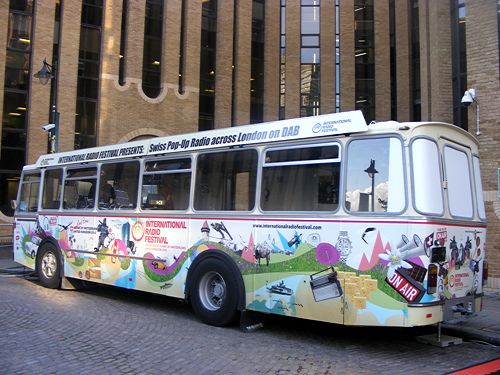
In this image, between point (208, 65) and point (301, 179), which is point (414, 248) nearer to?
point (301, 179)

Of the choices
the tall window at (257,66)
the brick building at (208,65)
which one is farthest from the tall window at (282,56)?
the tall window at (257,66)

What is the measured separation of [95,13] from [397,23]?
54.8 ft

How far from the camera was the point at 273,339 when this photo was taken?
7.07m

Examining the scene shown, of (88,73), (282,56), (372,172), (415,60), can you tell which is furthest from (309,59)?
(372,172)

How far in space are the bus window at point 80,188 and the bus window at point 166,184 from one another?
1745mm

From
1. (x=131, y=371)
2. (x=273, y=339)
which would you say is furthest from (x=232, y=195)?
(x=131, y=371)

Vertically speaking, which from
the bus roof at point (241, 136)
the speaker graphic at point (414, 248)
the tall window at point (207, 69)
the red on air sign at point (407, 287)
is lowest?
the red on air sign at point (407, 287)

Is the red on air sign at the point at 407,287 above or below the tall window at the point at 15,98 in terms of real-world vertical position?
below

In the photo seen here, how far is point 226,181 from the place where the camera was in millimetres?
7777

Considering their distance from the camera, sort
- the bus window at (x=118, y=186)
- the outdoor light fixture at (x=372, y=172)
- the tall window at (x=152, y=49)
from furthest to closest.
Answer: the tall window at (x=152, y=49) < the bus window at (x=118, y=186) < the outdoor light fixture at (x=372, y=172)

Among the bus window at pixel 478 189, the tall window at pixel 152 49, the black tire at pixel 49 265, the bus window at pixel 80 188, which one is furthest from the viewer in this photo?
the tall window at pixel 152 49

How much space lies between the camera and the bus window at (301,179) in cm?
647

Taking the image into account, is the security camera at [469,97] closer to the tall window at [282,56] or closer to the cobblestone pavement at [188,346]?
the cobblestone pavement at [188,346]

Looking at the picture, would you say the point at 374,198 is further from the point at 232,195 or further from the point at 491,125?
the point at 491,125
